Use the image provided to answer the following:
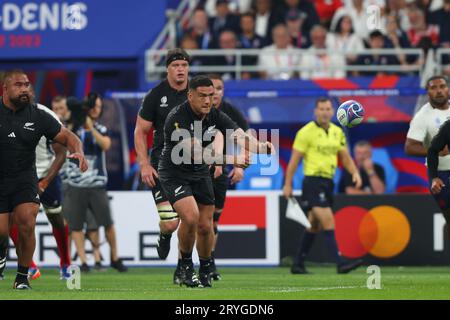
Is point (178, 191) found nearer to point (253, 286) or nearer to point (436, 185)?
point (253, 286)

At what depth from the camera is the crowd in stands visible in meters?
22.3

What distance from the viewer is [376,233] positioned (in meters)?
17.9

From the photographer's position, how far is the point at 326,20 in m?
23.4

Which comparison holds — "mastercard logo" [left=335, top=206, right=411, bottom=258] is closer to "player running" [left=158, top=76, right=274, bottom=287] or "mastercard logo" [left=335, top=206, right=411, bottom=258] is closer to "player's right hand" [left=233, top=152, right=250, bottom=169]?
"player running" [left=158, top=76, right=274, bottom=287]

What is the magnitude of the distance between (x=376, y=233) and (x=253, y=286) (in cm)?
534

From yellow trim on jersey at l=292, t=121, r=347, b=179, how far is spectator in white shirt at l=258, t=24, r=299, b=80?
580 centimetres

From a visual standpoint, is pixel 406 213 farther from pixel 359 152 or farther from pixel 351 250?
pixel 359 152

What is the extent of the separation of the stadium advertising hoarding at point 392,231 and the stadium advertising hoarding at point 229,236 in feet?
1.06

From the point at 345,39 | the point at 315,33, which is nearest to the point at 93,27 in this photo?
the point at 315,33

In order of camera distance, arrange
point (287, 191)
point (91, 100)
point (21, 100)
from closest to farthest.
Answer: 1. point (21, 100)
2. point (287, 191)
3. point (91, 100)

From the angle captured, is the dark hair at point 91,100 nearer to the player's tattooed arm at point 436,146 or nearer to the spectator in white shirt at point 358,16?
the player's tattooed arm at point 436,146

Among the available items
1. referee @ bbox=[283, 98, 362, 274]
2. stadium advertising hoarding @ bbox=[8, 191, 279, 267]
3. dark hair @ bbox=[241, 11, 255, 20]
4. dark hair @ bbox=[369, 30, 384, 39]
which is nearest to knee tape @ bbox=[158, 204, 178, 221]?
referee @ bbox=[283, 98, 362, 274]

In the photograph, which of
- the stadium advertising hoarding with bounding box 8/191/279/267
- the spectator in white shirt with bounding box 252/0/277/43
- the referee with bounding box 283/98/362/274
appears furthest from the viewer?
the spectator in white shirt with bounding box 252/0/277/43

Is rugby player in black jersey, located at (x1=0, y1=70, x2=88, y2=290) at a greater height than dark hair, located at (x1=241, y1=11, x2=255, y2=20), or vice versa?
dark hair, located at (x1=241, y1=11, x2=255, y2=20)
